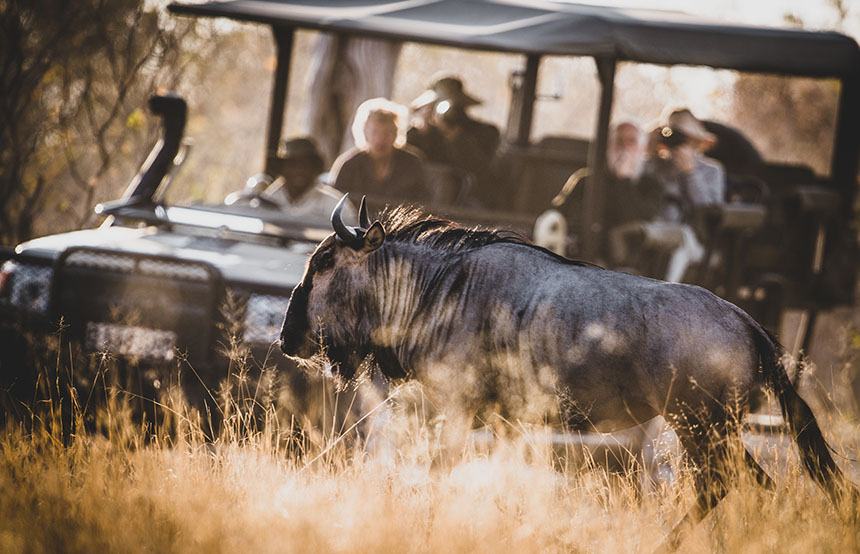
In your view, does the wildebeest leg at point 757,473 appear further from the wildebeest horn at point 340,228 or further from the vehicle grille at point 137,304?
the vehicle grille at point 137,304

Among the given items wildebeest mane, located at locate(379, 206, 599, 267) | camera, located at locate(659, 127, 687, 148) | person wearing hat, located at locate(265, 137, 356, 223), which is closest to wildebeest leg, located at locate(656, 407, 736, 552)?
wildebeest mane, located at locate(379, 206, 599, 267)

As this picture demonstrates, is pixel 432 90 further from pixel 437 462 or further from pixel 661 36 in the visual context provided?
pixel 437 462

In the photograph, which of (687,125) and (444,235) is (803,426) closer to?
(444,235)

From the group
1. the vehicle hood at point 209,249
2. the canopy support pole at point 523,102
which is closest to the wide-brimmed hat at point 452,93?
the canopy support pole at point 523,102

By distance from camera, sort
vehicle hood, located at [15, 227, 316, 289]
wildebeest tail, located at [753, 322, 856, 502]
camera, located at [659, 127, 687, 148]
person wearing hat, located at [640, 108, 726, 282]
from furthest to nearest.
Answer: camera, located at [659, 127, 687, 148]
person wearing hat, located at [640, 108, 726, 282]
vehicle hood, located at [15, 227, 316, 289]
wildebeest tail, located at [753, 322, 856, 502]

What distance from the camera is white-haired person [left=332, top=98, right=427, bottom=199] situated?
6.52 meters

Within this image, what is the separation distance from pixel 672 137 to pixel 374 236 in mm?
4729

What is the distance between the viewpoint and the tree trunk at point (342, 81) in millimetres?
11672

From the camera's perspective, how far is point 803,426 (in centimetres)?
293

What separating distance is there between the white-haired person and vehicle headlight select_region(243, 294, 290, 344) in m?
2.16

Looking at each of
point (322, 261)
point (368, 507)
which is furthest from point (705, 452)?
point (322, 261)

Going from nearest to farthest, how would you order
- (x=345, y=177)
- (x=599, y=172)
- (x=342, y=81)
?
1. (x=599, y=172)
2. (x=345, y=177)
3. (x=342, y=81)

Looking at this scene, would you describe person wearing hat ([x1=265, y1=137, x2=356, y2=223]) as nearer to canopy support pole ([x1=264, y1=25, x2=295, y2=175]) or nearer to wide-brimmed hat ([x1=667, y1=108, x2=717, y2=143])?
canopy support pole ([x1=264, y1=25, x2=295, y2=175])

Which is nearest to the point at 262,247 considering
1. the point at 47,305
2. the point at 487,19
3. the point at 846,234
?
the point at 47,305
